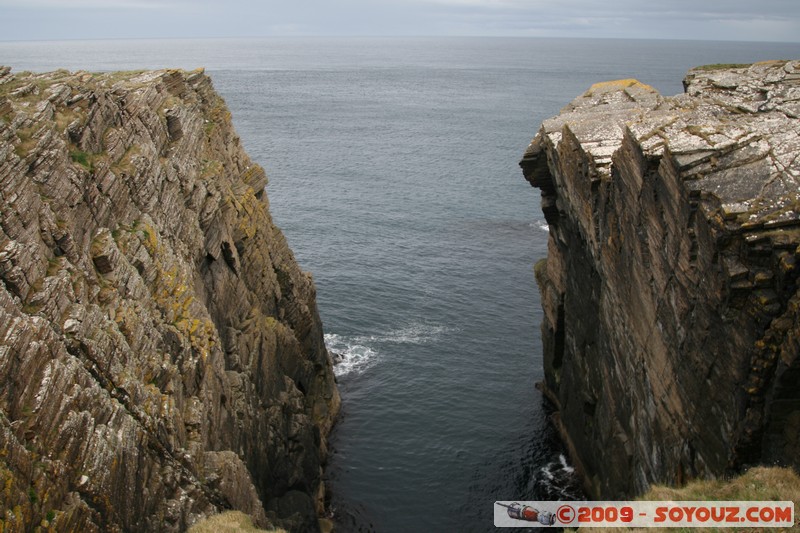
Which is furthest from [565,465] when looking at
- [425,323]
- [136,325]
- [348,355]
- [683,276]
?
[136,325]

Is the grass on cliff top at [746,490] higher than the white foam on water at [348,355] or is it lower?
higher

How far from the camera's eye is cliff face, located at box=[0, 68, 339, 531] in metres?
25.1

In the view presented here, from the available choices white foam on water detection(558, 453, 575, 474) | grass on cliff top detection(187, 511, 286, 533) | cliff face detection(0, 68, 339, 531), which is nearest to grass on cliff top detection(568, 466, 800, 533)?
grass on cliff top detection(187, 511, 286, 533)

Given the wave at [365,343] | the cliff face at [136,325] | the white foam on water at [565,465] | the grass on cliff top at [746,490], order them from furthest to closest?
1. the wave at [365,343]
2. the white foam on water at [565,465]
3. the grass on cliff top at [746,490]
4. the cliff face at [136,325]

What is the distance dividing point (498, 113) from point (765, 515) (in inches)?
7053

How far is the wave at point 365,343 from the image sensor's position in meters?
70.2

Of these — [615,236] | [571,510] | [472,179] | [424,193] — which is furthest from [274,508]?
[472,179]

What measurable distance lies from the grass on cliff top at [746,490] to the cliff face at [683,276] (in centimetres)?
97

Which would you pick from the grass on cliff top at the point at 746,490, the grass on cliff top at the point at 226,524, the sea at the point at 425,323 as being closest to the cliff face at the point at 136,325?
the grass on cliff top at the point at 226,524

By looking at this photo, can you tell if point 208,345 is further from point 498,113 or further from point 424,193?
point 498,113

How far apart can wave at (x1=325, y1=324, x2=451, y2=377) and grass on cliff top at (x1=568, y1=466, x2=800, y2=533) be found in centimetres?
4341

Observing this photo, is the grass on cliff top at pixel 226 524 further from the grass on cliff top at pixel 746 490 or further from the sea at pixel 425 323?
the sea at pixel 425 323

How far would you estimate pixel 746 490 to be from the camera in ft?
85.7

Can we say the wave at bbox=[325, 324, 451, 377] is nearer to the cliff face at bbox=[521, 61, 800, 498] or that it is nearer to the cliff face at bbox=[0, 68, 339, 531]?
the cliff face at bbox=[0, 68, 339, 531]
